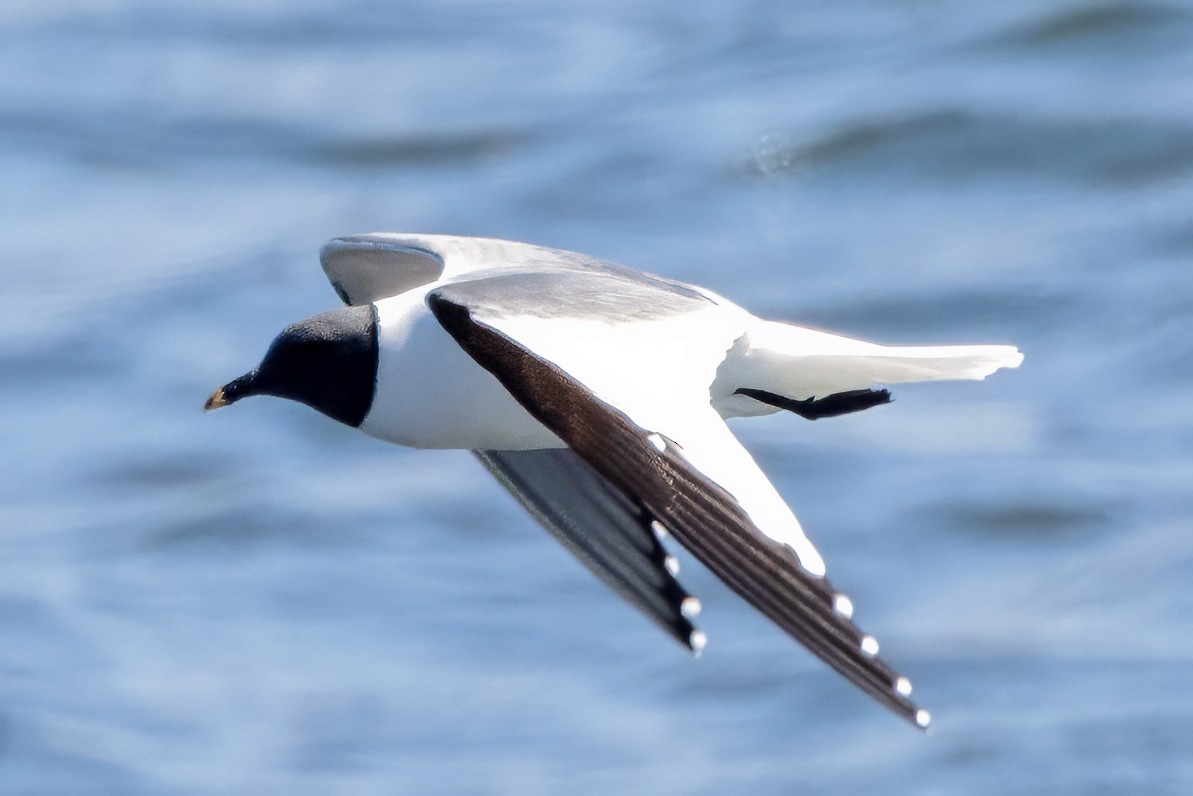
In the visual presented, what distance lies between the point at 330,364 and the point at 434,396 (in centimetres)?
30

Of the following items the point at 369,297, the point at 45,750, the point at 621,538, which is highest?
the point at 369,297

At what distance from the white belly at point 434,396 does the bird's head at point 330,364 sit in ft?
0.12

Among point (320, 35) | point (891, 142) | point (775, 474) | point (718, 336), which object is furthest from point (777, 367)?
point (320, 35)

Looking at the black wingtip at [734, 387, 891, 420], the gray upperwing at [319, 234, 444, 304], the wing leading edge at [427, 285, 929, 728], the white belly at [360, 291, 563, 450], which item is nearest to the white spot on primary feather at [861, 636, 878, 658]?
the wing leading edge at [427, 285, 929, 728]

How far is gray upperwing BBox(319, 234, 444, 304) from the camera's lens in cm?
553

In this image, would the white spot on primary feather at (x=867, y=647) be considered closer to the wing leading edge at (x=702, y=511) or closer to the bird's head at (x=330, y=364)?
the wing leading edge at (x=702, y=511)

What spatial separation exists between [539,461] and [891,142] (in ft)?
30.5

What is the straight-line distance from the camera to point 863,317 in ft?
41.9

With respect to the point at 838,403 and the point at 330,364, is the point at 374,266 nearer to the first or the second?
the point at 330,364

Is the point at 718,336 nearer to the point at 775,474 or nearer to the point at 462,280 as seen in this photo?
the point at 462,280

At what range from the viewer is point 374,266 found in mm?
5715

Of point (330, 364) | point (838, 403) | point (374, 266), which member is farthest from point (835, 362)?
point (374, 266)

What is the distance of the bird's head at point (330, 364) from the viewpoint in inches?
197

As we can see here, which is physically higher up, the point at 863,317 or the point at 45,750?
the point at 863,317
